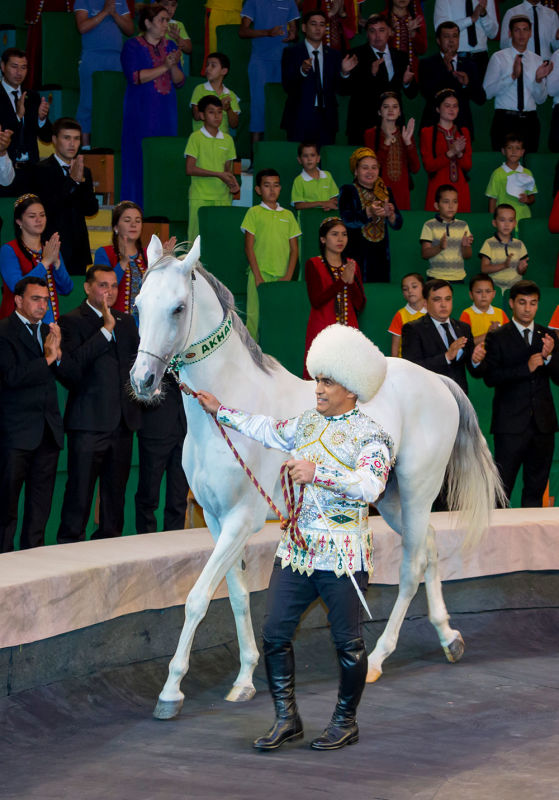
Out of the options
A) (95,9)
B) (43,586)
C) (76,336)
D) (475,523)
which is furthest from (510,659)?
(95,9)

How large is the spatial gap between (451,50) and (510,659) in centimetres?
715

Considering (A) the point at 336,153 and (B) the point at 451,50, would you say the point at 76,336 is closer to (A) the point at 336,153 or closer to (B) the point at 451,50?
(A) the point at 336,153

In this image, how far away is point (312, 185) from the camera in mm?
10125

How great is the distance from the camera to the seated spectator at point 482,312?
8.98 metres

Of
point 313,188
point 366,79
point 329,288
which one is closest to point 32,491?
point 329,288

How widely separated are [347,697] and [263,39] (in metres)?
8.21

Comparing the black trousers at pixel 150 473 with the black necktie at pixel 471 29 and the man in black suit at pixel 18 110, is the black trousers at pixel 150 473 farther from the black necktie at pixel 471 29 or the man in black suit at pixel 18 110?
the black necktie at pixel 471 29

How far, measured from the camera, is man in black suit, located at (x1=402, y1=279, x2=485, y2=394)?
8.17 m

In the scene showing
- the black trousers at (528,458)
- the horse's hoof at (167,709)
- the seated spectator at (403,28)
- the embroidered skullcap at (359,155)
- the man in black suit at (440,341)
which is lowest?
the horse's hoof at (167,709)

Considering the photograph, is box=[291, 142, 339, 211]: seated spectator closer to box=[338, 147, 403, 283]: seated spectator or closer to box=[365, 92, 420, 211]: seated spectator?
box=[365, 92, 420, 211]: seated spectator

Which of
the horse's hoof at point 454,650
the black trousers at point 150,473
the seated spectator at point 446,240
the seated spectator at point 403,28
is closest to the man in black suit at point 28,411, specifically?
the black trousers at point 150,473

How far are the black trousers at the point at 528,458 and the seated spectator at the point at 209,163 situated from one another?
A: 3112 mm

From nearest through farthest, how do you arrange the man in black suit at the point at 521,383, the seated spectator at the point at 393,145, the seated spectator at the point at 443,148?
the man in black suit at the point at 521,383, the seated spectator at the point at 393,145, the seated spectator at the point at 443,148

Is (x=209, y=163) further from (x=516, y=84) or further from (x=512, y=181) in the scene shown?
(x=516, y=84)
